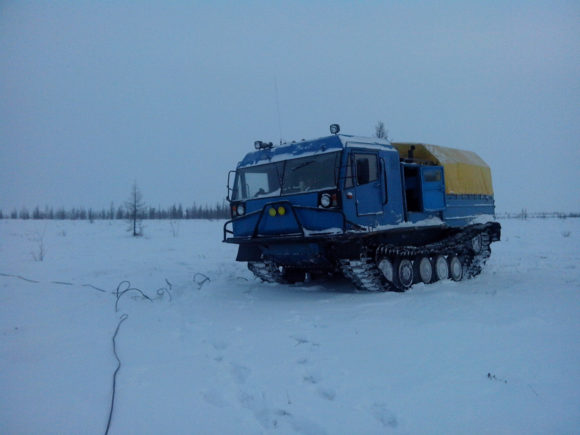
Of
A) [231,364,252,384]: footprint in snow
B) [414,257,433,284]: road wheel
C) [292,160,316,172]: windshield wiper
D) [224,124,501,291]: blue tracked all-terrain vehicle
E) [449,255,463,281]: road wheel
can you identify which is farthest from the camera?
[449,255,463,281]: road wheel

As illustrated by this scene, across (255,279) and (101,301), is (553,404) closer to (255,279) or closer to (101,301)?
(101,301)

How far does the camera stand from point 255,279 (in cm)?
1099

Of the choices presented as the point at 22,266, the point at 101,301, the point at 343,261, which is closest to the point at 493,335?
the point at 343,261

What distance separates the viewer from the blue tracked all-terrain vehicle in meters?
8.08

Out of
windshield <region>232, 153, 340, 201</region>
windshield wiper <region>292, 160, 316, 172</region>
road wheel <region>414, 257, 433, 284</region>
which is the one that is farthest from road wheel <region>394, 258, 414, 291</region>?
windshield wiper <region>292, 160, 316, 172</region>

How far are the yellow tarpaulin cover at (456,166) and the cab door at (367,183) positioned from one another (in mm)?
2356

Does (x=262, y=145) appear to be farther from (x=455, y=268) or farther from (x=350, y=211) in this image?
(x=455, y=268)

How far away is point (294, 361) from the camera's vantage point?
189 inches

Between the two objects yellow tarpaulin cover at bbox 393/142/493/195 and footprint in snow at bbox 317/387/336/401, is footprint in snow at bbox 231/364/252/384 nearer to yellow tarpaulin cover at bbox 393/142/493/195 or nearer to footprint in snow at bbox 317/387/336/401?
footprint in snow at bbox 317/387/336/401

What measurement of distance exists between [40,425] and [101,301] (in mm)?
4624

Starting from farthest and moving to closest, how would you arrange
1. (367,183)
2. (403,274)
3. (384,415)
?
(403,274) → (367,183) → (384,415)

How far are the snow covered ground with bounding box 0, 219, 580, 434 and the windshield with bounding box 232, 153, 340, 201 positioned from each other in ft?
6.83

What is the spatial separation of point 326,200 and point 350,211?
473 millimetres

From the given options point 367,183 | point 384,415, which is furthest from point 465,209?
point 384,415
